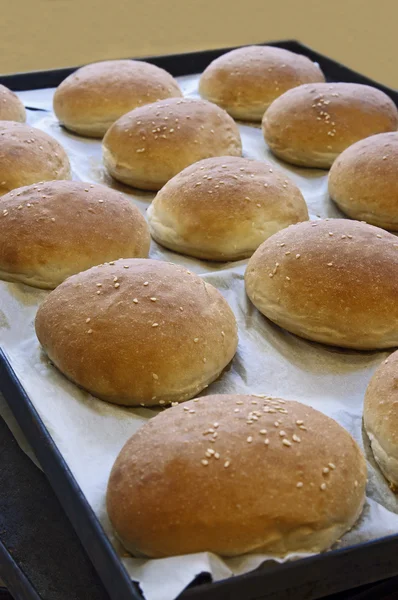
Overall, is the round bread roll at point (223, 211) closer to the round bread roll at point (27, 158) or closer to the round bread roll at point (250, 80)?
the round bread roll at point (27, 158)

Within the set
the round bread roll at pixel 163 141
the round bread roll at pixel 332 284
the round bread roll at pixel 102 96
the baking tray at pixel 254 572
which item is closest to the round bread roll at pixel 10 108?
the round bread roll at pixel 102 96

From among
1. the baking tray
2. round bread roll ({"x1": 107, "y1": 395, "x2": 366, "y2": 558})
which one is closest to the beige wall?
the baking tray

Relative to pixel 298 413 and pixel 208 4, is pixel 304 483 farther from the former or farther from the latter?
pixel 208 4

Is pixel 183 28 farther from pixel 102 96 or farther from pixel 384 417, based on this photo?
pixel 384 417

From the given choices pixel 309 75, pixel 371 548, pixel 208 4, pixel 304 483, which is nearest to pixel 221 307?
pixel 304 483

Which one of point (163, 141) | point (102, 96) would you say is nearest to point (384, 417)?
point (163, 141)

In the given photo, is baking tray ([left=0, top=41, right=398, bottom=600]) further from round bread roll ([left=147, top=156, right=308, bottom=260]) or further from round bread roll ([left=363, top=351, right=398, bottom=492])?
round bread roll ([left=147, top=156, right=308, bottom=260])
